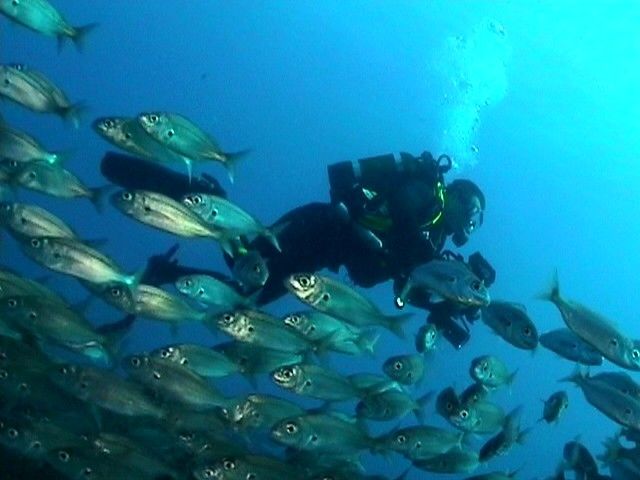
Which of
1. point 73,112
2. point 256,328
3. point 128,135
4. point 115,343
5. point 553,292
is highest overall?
point 553,292

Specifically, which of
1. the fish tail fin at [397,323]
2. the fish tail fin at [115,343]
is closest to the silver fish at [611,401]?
the fish tail fin at [397,323]

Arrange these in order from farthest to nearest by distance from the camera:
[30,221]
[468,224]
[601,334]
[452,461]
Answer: [468,224], [452,461], [30,221], [601,334]

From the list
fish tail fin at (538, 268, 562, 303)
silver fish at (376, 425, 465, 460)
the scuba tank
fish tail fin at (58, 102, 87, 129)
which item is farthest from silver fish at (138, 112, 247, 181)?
fish tail fin at (538, 268, 562, 303)

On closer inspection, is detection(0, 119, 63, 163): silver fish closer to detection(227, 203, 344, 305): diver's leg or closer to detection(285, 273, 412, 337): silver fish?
detection(285, 273, 412, 337): silver fish

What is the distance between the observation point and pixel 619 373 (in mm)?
6383

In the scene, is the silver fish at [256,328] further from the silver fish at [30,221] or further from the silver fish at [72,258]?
the silver fish at [30,221]

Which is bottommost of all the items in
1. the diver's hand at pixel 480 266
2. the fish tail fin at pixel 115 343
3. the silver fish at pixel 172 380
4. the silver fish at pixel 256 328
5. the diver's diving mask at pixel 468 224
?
the fish tail fin at pixel 115 343

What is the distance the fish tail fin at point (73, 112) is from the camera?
6118 millimetres

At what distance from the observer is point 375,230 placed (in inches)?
311

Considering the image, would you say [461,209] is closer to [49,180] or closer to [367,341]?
[367,341]

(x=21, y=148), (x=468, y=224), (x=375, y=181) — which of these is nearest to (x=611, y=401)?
(x=468, y=224)

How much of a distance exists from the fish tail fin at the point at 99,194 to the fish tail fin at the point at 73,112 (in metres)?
0.55

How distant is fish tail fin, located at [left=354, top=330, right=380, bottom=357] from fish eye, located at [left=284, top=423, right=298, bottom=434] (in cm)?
126

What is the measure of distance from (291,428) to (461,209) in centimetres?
329
